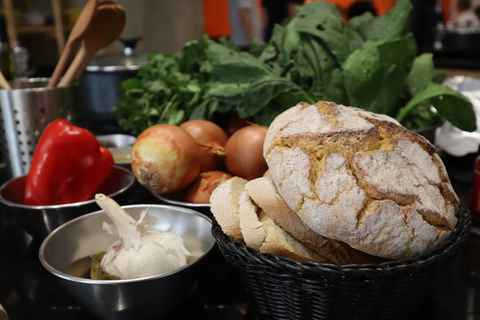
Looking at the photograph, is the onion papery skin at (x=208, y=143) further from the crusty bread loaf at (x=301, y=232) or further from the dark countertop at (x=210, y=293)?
the crusty bread loaf at (x=301, y=232)

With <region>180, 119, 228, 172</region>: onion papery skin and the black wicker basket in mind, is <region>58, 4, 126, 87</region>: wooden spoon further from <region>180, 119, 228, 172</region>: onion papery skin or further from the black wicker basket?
the black wicker basket

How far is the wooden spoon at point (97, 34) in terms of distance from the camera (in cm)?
118

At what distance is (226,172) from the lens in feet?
3.45

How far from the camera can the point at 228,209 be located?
0.67m

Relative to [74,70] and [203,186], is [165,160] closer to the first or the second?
[203,186]

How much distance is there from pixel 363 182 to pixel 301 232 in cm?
11

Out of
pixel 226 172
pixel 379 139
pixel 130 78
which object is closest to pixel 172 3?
pixel 130 78

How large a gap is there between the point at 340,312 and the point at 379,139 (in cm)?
28

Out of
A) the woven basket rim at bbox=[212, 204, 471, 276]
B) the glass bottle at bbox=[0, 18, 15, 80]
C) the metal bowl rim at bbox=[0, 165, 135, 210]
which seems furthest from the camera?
the glass bottle at bbox=[0, 18, 15, 80]

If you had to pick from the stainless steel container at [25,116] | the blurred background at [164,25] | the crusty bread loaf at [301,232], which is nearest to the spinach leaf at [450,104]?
the crusty bread loaf at [301,232]

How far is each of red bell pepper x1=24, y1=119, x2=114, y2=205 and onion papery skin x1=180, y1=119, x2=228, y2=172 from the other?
23cm

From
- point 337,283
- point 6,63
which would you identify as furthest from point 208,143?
point 6,63

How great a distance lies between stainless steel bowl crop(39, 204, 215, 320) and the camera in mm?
602

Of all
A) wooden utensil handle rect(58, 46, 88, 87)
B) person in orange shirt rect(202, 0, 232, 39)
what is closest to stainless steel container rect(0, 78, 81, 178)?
wooden utensil handle rect(58, 46, 88, 87)
